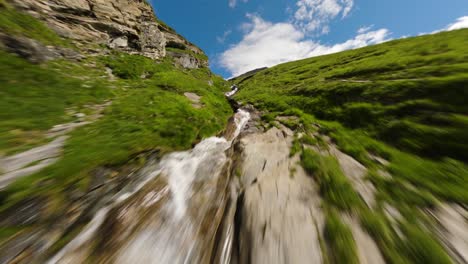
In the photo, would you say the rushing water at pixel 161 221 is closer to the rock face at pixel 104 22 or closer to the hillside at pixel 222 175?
the hillside at pixel 222 175

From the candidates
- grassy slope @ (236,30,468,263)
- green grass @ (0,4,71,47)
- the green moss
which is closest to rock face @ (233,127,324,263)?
grassy slope @ (236,30,468,263)

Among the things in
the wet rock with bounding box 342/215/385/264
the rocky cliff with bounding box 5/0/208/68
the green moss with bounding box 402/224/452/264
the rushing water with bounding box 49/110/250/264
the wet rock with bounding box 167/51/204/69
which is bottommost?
the wet rock with bounding box 342/215/385/264

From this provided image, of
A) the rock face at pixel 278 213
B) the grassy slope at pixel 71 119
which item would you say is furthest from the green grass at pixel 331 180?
the grassy slope at pixel 71 119

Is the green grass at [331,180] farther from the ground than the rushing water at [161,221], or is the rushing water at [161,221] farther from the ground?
the rushing water at [161,221]

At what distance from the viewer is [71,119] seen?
752cm

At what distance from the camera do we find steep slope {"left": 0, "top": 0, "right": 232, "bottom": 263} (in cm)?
388

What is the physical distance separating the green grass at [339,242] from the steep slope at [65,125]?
6.18 m

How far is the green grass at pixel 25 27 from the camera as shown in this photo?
425 inches

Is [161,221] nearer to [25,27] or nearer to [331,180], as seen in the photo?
[331,180]

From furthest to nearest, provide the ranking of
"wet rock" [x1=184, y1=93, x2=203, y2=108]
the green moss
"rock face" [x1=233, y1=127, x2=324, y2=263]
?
"wet rock" [x1=184, y1=93, x2=203, y2=108], "rock face" [x1=233, y1=127, x2=324, y2=263], the green moss

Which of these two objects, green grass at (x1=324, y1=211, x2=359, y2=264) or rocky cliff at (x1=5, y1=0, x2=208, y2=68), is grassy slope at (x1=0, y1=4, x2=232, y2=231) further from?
green grass at (x1=324, y1=211, x2=359, y2=264)

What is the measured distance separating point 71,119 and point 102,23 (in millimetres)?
21706

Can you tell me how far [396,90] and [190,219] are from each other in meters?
13.4

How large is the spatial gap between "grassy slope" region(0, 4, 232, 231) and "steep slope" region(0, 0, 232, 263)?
0.03m
